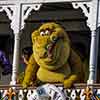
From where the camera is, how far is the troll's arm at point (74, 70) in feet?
81.4

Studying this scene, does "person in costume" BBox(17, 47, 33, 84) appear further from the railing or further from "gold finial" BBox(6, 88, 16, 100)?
the railing

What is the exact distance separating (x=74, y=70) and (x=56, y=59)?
0.72 metres

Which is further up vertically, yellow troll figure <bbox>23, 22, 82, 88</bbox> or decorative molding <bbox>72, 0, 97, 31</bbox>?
decorative molding <bbox>72, 0, 97, 31</bbox>

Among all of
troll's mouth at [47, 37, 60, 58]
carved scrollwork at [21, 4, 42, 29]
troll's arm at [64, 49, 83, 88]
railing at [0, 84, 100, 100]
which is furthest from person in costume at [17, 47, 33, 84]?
troll's arm at [64, 49, 83, 88]

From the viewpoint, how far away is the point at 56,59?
24953 millimetres

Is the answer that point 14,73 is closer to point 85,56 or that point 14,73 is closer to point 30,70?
point 30,70

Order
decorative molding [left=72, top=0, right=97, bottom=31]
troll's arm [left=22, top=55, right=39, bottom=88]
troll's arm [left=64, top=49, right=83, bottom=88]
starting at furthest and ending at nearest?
1. troll's arm [left=22, top=55, right=39, bottom=88]
2. decorative molding [left=72, top=0, right=97, bottom=31]
3. troll's arm [left=64, top=49, right=83, bottom=88]

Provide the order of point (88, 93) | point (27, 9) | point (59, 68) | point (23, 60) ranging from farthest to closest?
point (23, 60) → point (27, 9) → point (59, 68) → point (88, 93)

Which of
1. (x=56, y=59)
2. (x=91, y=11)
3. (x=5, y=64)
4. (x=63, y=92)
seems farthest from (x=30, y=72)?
(x=91, y=11)

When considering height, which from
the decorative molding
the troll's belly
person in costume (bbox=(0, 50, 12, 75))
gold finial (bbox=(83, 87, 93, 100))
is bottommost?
gold finial (bbox=(83, 87, 93, 100))

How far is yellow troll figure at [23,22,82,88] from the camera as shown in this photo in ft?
81.9

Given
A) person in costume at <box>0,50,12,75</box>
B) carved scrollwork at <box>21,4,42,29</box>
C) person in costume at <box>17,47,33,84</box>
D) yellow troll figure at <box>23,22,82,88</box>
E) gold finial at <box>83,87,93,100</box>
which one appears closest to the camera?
gold finial at <box>83,87,93,100</box>

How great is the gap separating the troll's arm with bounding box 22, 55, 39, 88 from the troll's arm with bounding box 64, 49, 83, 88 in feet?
4.18

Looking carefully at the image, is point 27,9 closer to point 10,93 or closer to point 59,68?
point 59,68
